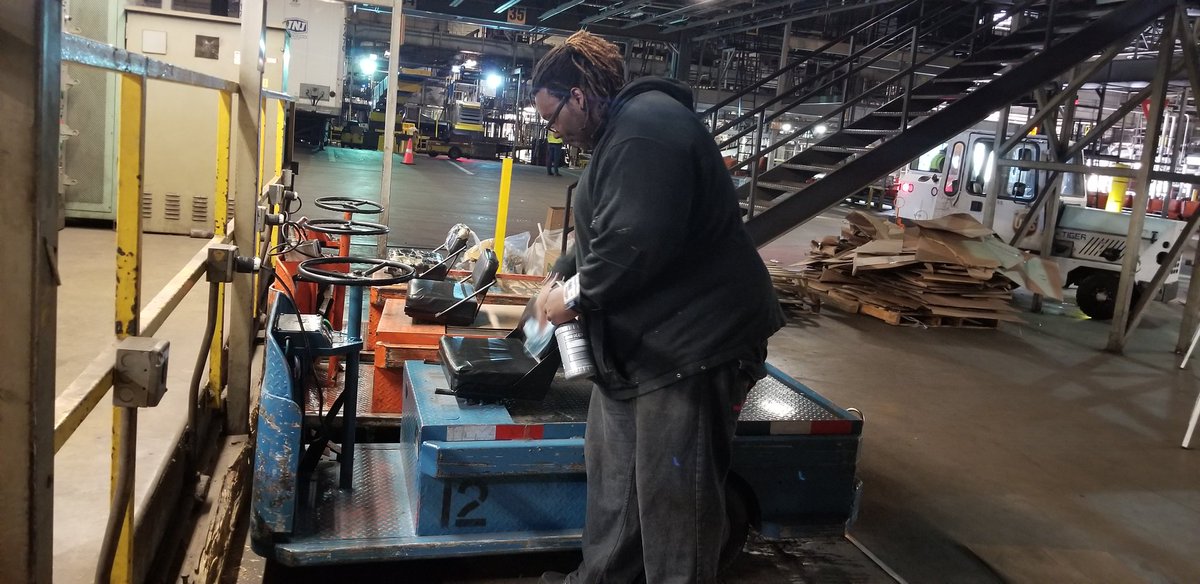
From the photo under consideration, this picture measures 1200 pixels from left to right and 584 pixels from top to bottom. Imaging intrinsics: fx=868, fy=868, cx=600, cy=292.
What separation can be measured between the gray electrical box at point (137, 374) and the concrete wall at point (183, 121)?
665cm

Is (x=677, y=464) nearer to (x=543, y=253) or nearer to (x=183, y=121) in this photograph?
(x=543, y=253)

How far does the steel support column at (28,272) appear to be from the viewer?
1298mm

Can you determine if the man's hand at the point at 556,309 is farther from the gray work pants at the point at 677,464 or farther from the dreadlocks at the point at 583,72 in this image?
the dreadlocks at the point at 583,72

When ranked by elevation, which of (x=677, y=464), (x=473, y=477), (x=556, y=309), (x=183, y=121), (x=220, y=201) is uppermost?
(x=183, y=121)

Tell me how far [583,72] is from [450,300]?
5.98ft

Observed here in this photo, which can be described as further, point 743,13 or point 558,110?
point 743,13

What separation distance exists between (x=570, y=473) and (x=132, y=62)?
2.03 metres

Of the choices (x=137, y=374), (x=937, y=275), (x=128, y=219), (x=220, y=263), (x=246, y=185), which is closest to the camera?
(x=137, y=374)

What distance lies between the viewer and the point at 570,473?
10.7 ft

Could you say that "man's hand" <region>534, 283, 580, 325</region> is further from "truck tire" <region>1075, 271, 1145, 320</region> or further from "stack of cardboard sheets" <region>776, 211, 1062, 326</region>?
"truck tire" <region>1075, 271, 1145, 320</region>

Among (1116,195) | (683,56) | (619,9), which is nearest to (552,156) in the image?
(683,56)

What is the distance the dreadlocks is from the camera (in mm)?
2623

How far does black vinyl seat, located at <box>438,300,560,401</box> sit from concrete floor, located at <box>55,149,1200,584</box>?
730 millimetres

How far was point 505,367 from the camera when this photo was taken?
3.36 meters
